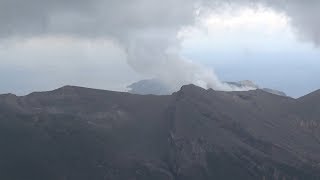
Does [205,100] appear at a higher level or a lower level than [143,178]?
higher

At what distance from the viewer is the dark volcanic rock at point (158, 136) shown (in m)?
144

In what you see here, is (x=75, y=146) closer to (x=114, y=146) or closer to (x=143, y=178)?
(x=114, y=146)

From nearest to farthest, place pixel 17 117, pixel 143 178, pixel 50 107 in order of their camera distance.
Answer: pixel 143 178, pixel 17 117, pixel 50 107

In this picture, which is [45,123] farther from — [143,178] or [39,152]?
[143,178]

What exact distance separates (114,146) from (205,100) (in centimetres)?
3587

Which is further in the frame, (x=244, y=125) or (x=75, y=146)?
(x=244, y=125)

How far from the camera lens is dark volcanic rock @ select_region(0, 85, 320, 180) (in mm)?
144125

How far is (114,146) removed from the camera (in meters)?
155

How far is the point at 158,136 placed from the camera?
16288 cm

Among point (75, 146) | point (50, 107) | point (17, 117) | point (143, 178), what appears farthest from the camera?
point (50, 107)

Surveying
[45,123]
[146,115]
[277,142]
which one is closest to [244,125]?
[277,142]

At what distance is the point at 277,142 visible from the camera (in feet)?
520

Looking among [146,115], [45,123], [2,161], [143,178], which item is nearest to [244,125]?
[146,115]

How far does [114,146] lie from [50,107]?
29.9 meters
